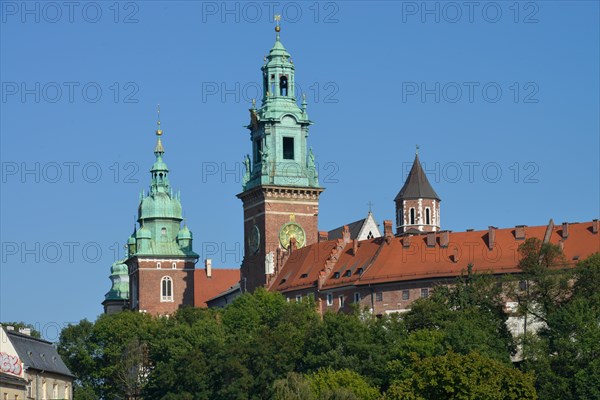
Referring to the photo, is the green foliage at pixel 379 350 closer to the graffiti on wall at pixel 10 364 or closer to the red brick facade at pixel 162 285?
the graffiti on wall at pixel 10 364

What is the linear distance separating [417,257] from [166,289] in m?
39.9

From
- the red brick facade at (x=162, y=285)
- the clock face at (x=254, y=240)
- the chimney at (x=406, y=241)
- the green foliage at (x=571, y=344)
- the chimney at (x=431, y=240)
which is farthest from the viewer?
the red brick facade at (x=162, y=285)

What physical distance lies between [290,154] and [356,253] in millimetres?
13072

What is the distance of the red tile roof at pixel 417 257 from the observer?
498ft

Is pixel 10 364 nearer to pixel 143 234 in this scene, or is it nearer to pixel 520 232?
pixel 520 232

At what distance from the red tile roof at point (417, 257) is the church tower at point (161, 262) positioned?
2527 centimetres

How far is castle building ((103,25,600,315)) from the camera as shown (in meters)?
155

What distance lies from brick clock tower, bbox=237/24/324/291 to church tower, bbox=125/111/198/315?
18.0 meters

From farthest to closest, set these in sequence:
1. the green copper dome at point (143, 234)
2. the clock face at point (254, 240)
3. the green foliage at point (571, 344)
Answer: the green copper dome at point (143, 234)
the clock face at point (254, 240)
the green foliage at point (571, 344)

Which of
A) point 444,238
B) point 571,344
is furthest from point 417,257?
point 571,344

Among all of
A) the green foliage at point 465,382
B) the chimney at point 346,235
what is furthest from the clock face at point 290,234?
the green foliage at point 465,382

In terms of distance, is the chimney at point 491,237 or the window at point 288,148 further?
the window at point 288,148

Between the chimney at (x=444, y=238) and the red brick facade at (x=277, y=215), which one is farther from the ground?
the red brick facade at (x=277, y=215)

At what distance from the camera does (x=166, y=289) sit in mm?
190500
